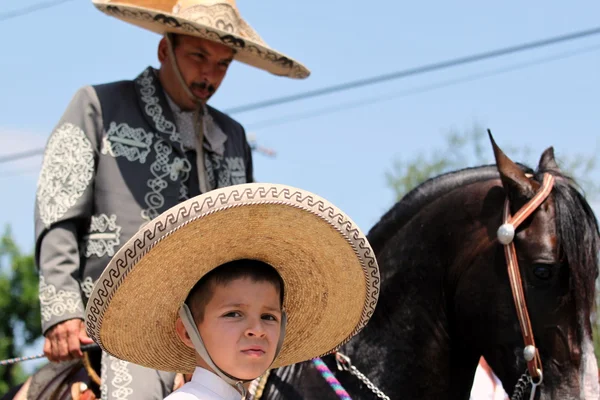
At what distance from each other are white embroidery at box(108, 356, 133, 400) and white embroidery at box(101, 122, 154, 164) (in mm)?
936

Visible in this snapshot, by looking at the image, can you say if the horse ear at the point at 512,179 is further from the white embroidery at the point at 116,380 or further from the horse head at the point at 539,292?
the white embroidery at the point at 116,380

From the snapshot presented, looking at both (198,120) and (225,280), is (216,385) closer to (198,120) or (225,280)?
(225,280)

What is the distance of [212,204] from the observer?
2.41m

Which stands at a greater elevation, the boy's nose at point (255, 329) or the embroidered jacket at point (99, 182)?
the embroidered jacket at point (99, 182)

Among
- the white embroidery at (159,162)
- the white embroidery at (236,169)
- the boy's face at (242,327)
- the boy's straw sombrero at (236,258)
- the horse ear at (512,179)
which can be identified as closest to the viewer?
the boy's straw sombrero at (236,258)

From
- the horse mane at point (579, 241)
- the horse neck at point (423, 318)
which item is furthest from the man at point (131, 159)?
the horse mane at point (579, 241)

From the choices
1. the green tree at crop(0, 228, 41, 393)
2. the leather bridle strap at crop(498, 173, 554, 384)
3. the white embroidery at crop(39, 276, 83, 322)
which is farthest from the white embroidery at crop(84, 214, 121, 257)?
the green tree at crop(0, 228, 41, 393)

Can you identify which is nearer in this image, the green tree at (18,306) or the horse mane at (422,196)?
the horse mane at (422,196)

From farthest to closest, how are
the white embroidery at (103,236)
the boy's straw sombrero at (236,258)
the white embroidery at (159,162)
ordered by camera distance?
the white embroidery at (159,162), the white embroidery at (103,236), the boy's straw sombrero at (236,258)

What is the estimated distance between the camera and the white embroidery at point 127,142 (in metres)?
4.12

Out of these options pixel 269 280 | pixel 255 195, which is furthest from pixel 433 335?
pixel 255 195

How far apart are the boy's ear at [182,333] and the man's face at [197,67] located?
5.77 ft

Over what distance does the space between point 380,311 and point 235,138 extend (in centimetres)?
139

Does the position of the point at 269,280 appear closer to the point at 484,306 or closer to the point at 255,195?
the point at 255,195
